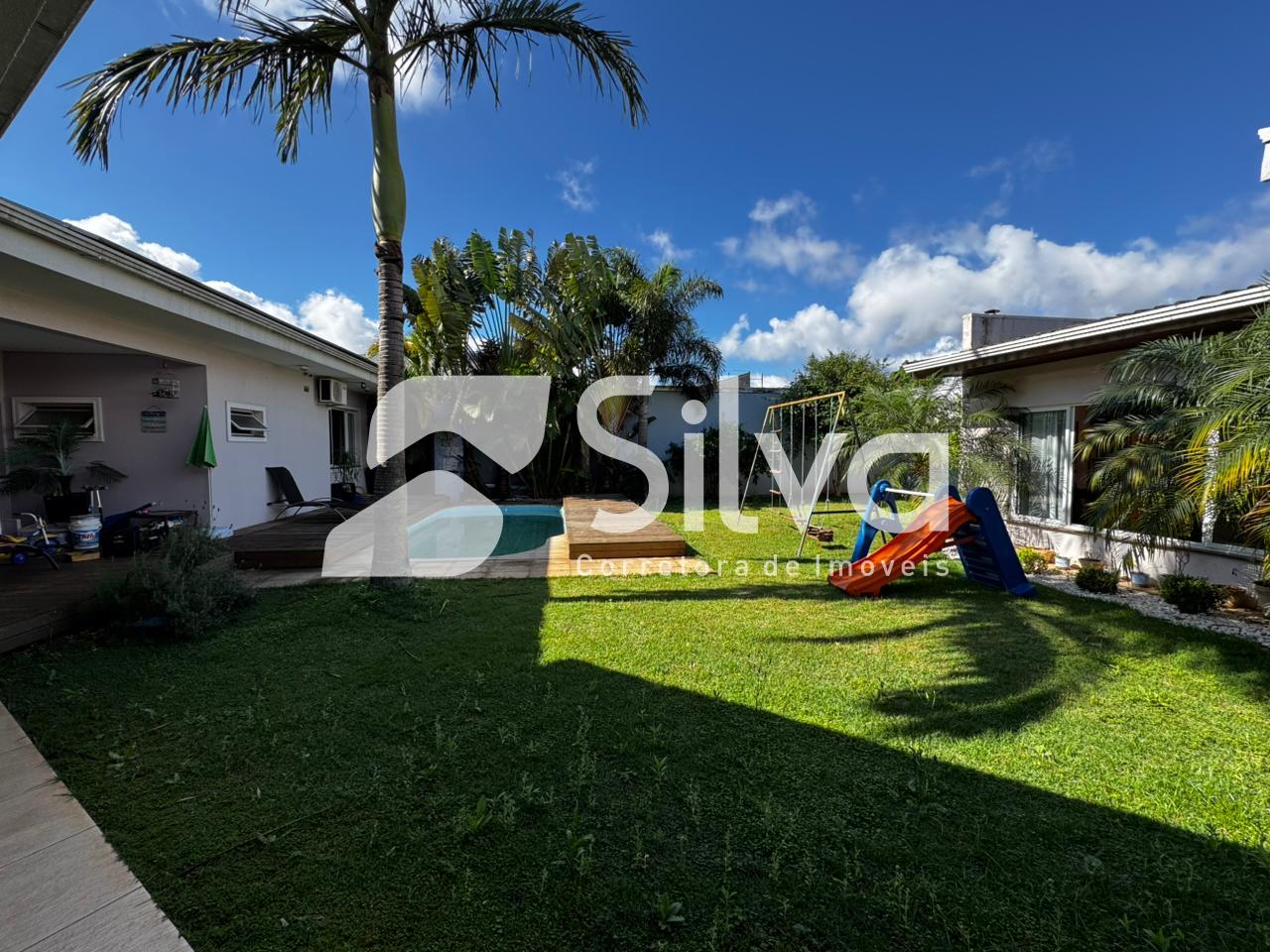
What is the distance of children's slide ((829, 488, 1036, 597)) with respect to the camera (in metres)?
6.92

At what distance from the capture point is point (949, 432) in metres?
9.45

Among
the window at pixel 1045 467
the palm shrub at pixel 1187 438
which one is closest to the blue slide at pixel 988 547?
the palm shrub at pixel 1187 438

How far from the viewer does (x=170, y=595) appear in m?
5.23

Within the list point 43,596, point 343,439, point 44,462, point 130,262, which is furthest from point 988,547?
point 343,439

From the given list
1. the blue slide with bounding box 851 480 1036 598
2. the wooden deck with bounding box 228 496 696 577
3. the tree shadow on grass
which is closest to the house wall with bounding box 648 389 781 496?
the wooden deck with bounding box 228 496 696 577

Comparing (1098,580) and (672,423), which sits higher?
(672,423)

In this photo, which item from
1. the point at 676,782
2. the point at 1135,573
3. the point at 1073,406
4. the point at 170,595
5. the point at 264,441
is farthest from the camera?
the point at 264,441

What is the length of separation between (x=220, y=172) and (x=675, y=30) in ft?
29.8

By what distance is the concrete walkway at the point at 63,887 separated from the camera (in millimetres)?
1934

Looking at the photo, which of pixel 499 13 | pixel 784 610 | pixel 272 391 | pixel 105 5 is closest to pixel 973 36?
pixel 499 13

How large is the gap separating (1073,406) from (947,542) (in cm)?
392

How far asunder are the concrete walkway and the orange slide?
698cm

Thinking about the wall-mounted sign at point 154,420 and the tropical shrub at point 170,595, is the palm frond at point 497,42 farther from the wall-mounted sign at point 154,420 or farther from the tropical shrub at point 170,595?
the wall-mounted sign at point 154,420

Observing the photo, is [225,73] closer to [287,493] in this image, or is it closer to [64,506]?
[64,506]
